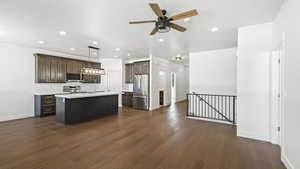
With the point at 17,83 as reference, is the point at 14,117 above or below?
below

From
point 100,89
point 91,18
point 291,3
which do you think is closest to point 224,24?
point 291,3

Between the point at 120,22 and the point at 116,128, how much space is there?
119 inches

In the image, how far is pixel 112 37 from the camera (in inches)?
160

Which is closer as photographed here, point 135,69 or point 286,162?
point 286,162

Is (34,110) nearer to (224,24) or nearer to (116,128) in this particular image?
(116,128)

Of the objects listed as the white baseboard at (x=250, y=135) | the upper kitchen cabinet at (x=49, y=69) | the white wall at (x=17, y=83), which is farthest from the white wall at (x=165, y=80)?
the white wall at (x=17, y=83)

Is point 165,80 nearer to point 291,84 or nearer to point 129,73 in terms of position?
point 129,73

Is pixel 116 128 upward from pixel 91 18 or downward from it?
downward

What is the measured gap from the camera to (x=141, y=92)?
273 inches

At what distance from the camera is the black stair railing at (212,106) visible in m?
5.10

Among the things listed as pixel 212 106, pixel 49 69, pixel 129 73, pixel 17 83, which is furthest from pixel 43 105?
pixel 212 106

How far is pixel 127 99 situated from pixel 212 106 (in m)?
4.58

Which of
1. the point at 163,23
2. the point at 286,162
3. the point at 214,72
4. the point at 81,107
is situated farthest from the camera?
the point at 214,72

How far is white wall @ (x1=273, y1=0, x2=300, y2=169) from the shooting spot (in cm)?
181
